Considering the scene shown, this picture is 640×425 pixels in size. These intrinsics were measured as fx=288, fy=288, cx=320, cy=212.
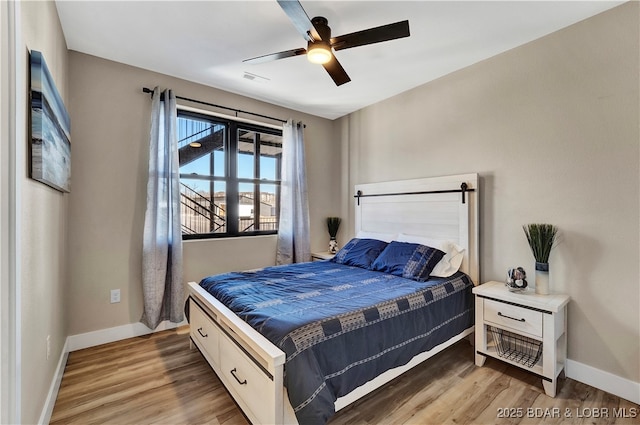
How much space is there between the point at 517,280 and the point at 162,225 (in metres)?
3.22

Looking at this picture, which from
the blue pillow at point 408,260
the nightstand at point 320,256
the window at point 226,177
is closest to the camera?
the blue pillow at point 408,260

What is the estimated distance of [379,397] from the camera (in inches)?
77.4

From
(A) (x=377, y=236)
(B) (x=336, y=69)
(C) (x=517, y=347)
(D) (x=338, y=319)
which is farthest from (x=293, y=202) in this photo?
(C) (x=517, y=347)

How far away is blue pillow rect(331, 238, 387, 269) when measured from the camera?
10.1 ft

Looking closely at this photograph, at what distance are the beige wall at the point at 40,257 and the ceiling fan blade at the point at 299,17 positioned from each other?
120cm

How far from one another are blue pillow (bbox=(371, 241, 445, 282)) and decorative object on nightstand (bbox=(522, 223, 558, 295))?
2.34 feet

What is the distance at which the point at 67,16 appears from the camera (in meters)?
A: 2.13

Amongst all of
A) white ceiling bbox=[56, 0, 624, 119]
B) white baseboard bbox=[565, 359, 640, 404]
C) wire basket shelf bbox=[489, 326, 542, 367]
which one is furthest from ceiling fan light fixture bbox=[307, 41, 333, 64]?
white baseboard bbox=[565, 359, 640, 404]

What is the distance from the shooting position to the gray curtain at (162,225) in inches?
111

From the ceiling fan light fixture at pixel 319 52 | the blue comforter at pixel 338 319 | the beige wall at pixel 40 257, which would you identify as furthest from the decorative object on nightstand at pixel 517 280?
the beige wall at pixel 40 257

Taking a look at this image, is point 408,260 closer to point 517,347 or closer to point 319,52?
point 517,347

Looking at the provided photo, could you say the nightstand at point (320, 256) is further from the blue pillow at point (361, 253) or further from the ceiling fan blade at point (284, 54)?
the ceiling fan blade at point (284, 54)

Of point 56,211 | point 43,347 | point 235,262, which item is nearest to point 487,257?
point 235,262

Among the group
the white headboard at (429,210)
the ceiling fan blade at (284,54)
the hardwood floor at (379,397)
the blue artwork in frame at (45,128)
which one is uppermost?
the ceiling fan blade at (284,54)
